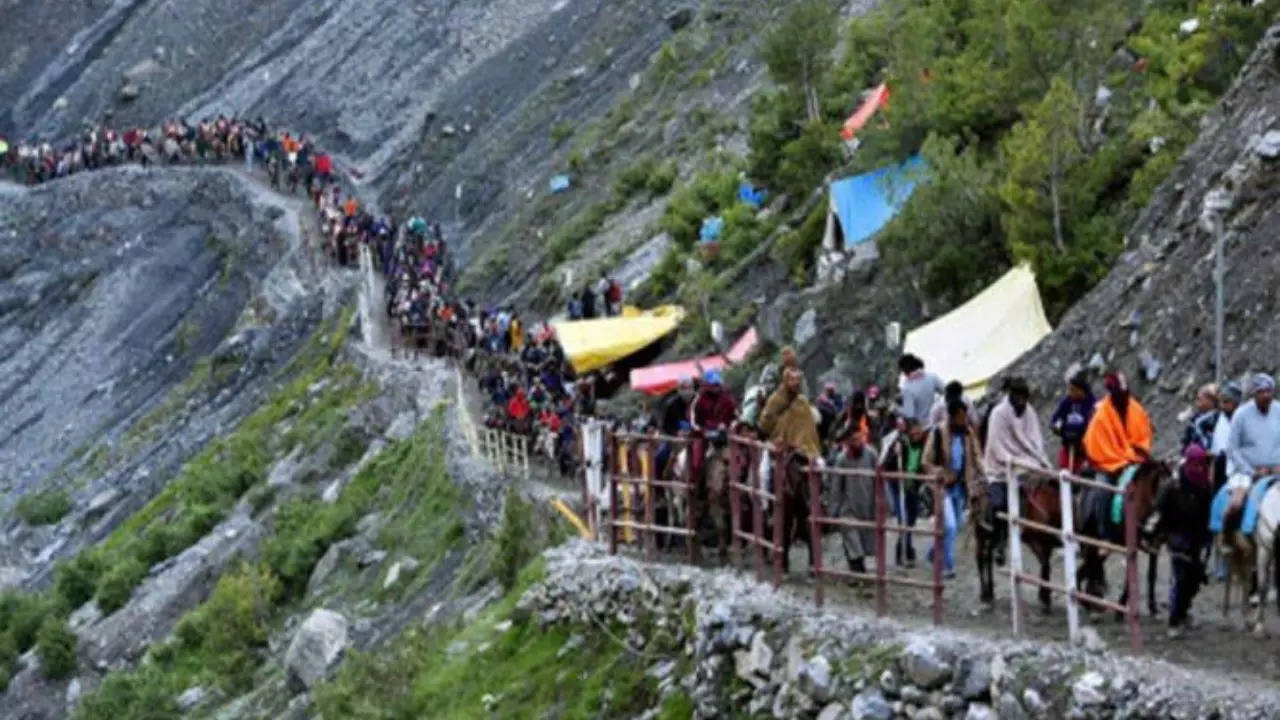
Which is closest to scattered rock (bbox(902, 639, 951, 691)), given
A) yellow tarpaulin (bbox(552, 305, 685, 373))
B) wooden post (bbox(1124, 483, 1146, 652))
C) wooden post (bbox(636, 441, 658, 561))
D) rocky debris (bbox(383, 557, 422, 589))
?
wooden post (bbox(1124, 483, 1146, 652))

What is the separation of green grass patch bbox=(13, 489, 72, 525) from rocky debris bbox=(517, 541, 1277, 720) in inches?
1322

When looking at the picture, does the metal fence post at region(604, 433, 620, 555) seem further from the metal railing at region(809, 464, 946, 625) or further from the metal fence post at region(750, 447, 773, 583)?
the metal railing at region(809, 464, 946, 625)

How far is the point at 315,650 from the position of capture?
30797 mm

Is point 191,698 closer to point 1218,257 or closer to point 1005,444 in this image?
point 1218,257

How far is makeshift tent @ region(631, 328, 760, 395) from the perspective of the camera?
40.4m

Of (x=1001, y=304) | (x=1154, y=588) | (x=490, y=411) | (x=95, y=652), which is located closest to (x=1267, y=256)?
(x=1001, y=304)

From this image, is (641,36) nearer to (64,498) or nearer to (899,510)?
(64,498)

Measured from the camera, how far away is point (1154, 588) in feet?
56.5

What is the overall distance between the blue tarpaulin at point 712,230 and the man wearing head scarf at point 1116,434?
30781mm

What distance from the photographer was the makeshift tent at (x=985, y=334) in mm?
31969

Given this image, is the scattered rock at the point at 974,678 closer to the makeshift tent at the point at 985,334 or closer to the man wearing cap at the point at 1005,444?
the man wearing cap at the point at 1005,444

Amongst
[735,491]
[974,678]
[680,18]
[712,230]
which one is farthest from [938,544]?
[680,18]

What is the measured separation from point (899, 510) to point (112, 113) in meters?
75.7

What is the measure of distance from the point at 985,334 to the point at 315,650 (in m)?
8.96
